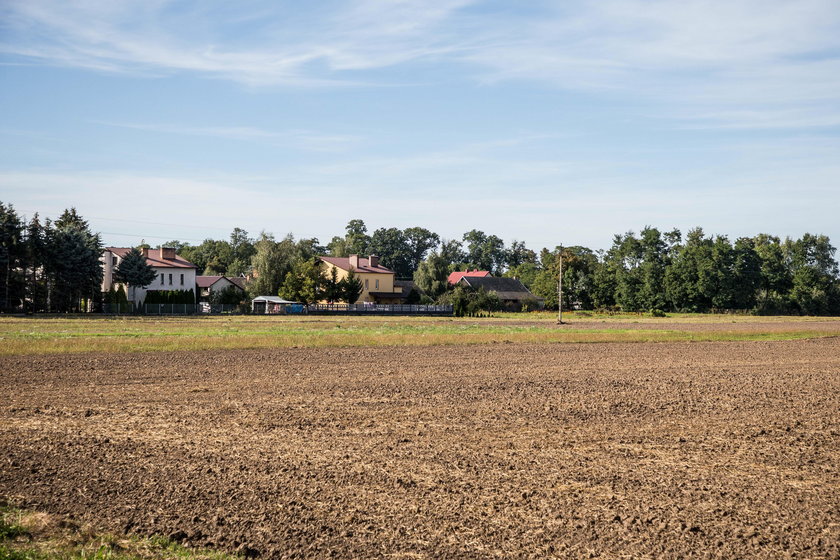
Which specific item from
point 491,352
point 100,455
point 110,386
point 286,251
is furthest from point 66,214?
point 100,455

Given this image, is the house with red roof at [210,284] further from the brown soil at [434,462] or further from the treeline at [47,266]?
the brown soil at [434,462]

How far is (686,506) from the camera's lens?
10328 millimetres

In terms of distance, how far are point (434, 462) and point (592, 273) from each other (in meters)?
125

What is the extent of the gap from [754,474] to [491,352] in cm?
2500

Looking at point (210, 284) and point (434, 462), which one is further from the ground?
point (210, 284)

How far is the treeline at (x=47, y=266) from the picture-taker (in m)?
74.1

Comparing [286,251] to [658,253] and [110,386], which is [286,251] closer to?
[658,253]

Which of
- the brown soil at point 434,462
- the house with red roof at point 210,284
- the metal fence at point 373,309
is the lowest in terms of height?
the brown soil at point 434,462

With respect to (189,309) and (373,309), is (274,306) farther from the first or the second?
(373,309)

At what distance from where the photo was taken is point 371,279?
4781 inches

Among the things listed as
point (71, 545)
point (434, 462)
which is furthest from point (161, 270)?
point (71, 545)

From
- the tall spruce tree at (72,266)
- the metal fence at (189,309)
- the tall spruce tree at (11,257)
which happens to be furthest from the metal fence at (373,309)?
Answer: the tall spruce tree at (11,257)

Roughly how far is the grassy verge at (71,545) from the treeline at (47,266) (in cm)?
7126

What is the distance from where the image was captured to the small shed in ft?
309
